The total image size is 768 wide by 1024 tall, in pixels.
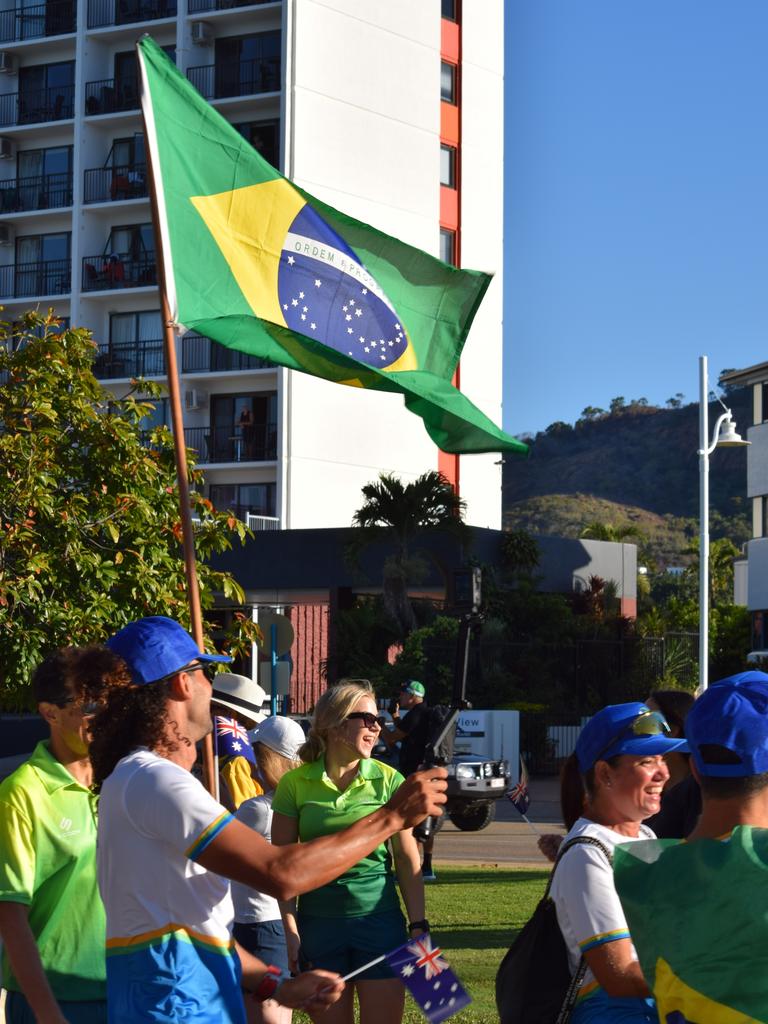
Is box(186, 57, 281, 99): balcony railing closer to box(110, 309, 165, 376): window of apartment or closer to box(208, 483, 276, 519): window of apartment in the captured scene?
box(110, 309, 165, 376): window of apartment

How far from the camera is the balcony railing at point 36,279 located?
51.9m

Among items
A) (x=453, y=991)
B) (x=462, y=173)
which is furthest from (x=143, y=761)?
(x=462, y=173)

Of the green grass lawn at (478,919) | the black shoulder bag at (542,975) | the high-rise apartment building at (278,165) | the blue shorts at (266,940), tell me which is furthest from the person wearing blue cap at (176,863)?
the high-rise apartment building at (278,165)

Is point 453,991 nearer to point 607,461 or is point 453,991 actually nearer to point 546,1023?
point 546,1023

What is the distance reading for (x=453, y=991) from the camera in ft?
13.3

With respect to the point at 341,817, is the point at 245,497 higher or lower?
higher

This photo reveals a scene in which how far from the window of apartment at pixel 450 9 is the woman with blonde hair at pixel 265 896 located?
4887 centimetres

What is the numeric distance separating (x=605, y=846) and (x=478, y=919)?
9.26 meters

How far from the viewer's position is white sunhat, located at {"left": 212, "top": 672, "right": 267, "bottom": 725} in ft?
26.7

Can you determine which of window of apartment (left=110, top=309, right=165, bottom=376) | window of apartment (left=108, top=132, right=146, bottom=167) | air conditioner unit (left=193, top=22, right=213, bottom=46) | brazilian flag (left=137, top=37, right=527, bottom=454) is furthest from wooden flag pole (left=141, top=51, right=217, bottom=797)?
window of apartment (left=108, top=132, right=146, bottom=167)

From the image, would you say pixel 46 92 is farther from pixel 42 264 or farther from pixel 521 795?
pixel 521 795

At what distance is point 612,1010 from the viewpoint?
3.84 meters

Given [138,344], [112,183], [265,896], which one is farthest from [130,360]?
[265,896]

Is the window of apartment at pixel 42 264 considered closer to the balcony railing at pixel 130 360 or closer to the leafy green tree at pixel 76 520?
the balcony railing at pixel 130 360
